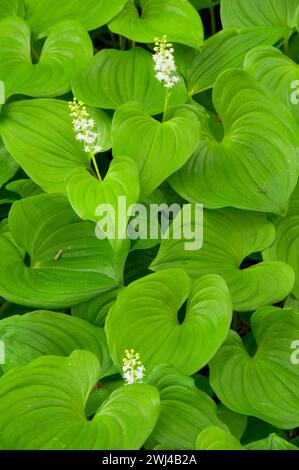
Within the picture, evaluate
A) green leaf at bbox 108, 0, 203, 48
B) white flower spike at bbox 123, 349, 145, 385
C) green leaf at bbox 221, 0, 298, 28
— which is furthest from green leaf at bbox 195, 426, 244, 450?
green leaf at bbox 221, 0, 298, 28

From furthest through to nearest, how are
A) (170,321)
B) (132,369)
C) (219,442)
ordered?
(170,321)
(132,369)
(219,442)

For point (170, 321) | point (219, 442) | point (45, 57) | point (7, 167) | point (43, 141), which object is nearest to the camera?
point (219, 442)

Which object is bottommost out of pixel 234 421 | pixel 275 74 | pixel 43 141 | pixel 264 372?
pixel 234 421

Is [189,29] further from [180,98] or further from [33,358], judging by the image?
[33,358]

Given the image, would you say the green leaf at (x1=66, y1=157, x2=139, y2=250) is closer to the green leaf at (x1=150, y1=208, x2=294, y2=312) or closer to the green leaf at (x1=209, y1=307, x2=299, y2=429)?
the green leaf at (x1=150, y1=208, x2=294, y2=312)

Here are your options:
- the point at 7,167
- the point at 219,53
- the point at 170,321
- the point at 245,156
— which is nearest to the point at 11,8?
the point at 7,167

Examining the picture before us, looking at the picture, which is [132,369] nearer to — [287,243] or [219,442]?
[219,442]

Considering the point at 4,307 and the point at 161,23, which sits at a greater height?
the point at 161,23
